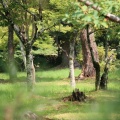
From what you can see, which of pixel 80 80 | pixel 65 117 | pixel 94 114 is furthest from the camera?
pixel 80 80

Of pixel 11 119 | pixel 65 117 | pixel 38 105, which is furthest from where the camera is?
pixel 65 117

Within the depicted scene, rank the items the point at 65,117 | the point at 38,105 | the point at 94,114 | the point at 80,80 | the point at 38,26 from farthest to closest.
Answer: the point at 80,80 < the point at 38,26 < the point at 65,117 < the point at 38,105 < the point at 94,114

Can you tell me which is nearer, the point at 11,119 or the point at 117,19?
Result: the point at 11,119

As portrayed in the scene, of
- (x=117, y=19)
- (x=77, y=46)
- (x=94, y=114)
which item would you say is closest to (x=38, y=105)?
(x=94, y=114)

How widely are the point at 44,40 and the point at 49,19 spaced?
1773 centimetres

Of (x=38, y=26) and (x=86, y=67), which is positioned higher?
(x=38, y=26)

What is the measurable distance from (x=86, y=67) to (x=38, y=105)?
22462 millimetres

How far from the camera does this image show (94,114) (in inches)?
43.0

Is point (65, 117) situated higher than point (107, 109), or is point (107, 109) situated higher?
point (107, 109)

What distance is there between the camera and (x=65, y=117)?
9.22 meters

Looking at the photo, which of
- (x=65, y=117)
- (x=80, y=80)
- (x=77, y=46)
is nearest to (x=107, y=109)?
(x=65, y=117)

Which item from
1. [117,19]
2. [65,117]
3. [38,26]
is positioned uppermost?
[38,26]

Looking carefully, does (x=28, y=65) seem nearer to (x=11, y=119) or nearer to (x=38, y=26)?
(x=38, y=26)

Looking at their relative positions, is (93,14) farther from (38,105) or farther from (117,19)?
(38,105)
